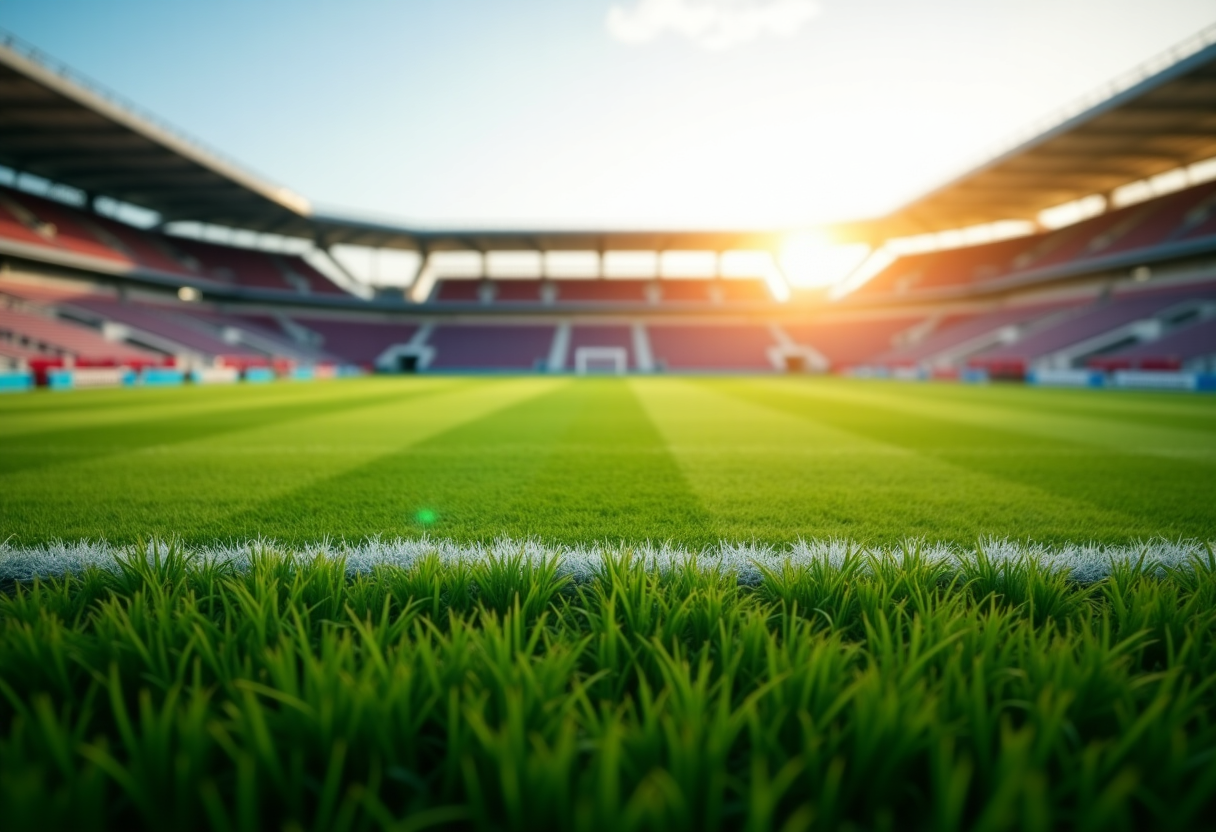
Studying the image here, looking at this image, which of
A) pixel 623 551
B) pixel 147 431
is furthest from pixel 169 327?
pixel 623 551

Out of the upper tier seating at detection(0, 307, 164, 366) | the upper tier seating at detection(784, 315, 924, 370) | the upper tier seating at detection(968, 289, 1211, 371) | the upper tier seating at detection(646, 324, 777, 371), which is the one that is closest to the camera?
the upper tier seating at detection(0, 307, 164, 366)

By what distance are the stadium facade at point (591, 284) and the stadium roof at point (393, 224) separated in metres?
0.14

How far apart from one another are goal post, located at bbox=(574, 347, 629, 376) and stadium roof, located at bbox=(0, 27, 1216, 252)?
9.26 metres

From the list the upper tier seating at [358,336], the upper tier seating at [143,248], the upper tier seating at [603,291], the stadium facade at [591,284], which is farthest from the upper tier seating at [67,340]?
the upper tier seating at [603,291]

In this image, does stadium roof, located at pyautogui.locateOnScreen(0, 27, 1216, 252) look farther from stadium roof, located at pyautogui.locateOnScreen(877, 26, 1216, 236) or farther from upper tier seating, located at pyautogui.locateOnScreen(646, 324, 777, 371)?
upper tier seating, located at pyautogui.locateOnScreen(646, 324, 777, 371)

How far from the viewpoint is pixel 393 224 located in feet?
141

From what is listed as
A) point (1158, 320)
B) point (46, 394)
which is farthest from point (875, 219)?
point (46, 394)

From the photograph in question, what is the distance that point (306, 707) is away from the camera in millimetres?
1199

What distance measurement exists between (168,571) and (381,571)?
0.89 meters

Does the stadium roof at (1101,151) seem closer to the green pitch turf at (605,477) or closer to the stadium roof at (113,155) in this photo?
the green pitch turf at (605,477)

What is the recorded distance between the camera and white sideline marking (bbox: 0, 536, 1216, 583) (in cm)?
274

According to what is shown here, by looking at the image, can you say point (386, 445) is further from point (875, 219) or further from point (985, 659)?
point (875, 219)

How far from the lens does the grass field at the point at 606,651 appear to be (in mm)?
1080

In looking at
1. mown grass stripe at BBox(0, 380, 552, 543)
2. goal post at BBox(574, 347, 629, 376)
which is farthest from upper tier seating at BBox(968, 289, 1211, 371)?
mown grass stripe at BBox(0, 380, 552, 543)
